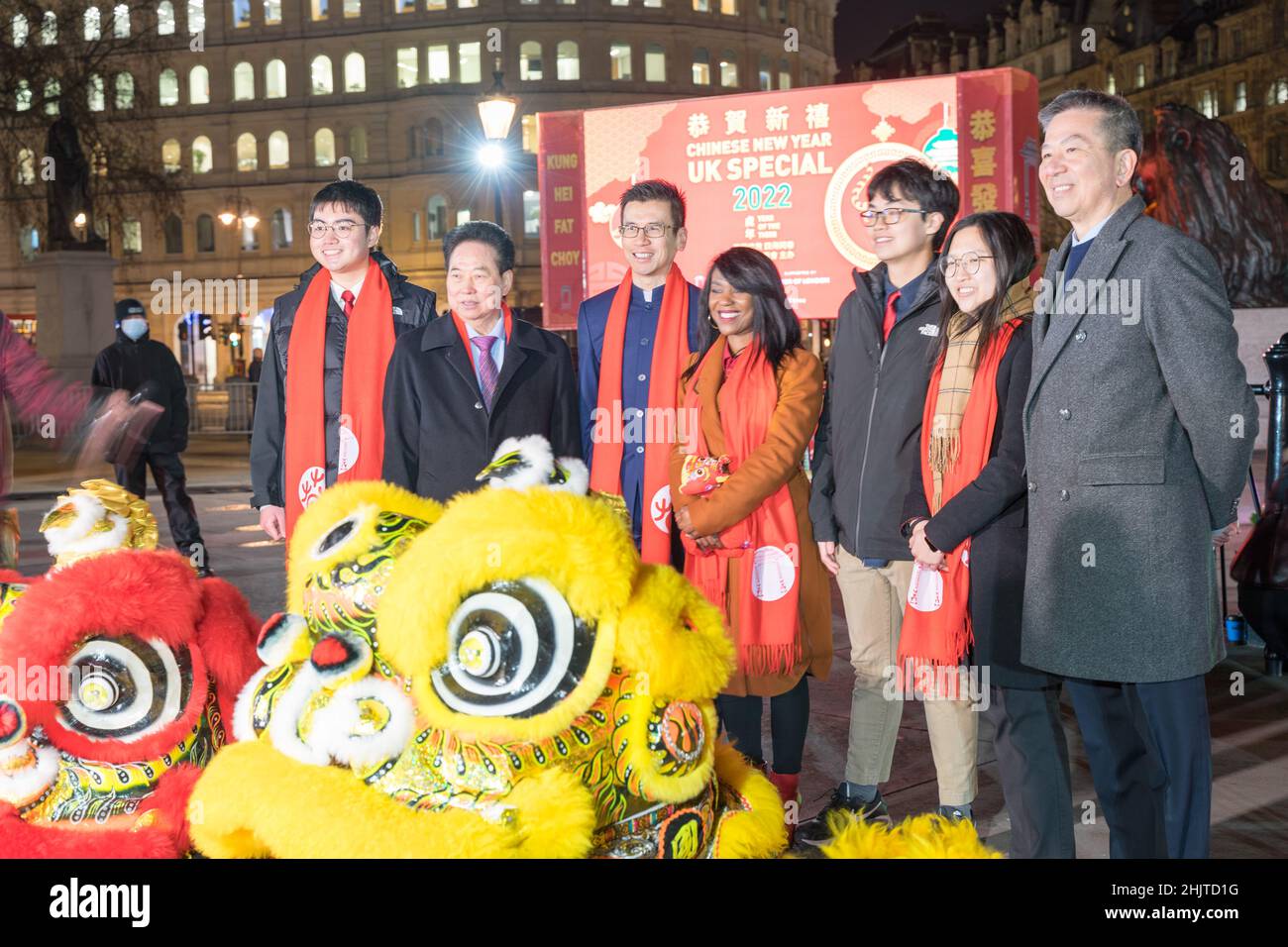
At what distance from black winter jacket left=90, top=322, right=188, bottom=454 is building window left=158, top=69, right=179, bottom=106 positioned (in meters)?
62.3

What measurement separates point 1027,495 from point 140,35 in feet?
82.2

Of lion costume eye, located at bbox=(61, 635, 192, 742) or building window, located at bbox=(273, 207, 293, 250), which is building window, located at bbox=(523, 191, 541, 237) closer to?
building window, located at bbox=(273, 207, 293, 250)

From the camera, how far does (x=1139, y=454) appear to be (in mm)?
2998

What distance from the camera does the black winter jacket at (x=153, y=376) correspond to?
10.3 meters

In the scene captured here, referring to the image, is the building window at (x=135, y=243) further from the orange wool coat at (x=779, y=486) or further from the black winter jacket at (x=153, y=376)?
the orange wool coat at (x=779, y=486)

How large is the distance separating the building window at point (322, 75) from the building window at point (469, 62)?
7075 mm

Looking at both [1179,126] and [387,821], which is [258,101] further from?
[387,821]

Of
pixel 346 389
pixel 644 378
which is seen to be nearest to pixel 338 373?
pixel 346 389

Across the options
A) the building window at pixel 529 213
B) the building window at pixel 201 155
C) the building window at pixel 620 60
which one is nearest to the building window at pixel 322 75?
the building window at pixel 201 155

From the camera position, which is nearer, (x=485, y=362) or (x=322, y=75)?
(x=485, y=362)

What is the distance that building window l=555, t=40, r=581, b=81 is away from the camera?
206 ft

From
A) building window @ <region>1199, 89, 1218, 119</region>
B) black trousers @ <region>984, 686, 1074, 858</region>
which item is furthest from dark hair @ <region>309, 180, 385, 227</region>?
building window @ <region>1199, 89, 1218, 119</region>

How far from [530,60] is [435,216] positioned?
9337 mm

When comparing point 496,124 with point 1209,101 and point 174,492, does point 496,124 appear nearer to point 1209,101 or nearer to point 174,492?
point 174,492
